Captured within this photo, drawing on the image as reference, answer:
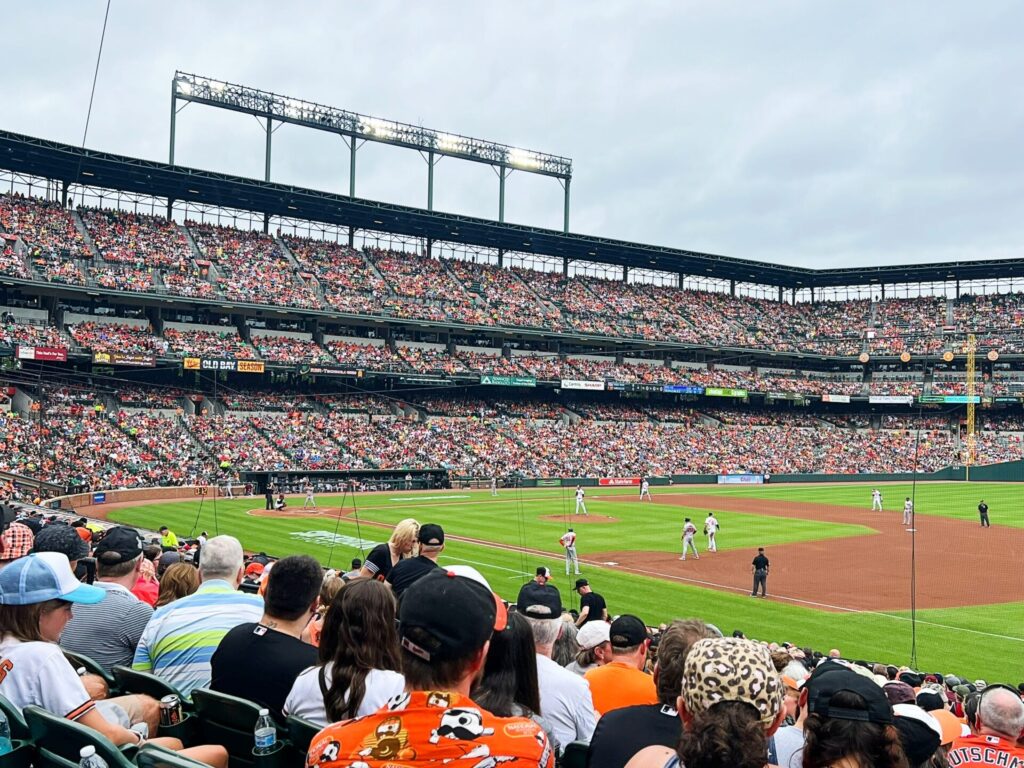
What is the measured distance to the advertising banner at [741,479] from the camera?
6744 centimetres

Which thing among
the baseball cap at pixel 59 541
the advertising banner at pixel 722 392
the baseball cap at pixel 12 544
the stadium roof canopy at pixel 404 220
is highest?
the stadium roof canopy at pixel 404 220

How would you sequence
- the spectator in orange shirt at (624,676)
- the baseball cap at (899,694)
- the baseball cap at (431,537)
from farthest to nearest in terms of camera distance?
the baseball cap at (431,537)
the baseball cap at (899,694)
the spectator in orange shirt at (624,676)

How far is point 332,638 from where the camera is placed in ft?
14.6

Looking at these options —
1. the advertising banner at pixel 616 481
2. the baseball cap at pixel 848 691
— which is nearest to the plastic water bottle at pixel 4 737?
the baseball cap at pixel 848 691

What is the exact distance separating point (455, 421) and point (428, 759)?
209 ft

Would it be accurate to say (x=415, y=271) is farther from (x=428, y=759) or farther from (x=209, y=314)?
(x=428, y=759)

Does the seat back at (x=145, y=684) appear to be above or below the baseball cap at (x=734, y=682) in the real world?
below

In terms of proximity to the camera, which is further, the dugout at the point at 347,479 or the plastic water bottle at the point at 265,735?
the dugout at the point at 347,479

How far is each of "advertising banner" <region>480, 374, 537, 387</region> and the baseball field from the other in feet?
54.2

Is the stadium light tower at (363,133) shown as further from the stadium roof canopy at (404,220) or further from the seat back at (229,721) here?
the seat back at (229,721)

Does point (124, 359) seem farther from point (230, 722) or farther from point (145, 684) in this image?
point (230, 722)

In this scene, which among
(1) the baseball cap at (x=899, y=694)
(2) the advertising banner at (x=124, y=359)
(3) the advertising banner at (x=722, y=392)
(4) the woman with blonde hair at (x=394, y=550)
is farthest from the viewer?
(3) the advertising banner at (x=722, y=392)

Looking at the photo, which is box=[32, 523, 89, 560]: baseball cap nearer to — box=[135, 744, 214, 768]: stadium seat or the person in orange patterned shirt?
box=[135, 744, 214, 768]: stadium seat

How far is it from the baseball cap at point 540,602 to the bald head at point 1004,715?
294 cm
